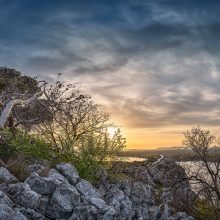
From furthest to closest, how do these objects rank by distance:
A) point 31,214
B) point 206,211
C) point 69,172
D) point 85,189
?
1. point 206,211
2. point 69,172
3. point 85,189
4. point 31,214

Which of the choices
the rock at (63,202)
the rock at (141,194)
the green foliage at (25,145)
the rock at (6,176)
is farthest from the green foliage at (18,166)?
the rock at (141,194)

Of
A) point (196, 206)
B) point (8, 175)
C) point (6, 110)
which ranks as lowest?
point (196, 206)

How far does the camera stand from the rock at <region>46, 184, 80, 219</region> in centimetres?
2194

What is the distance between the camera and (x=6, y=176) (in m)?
23.0

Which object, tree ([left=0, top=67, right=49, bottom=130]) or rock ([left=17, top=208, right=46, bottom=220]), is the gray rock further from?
tree ([left=0, top=67, right=49, bottom=130])

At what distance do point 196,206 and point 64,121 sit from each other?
43.6ft

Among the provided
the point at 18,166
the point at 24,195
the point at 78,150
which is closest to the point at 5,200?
the point at 24,195

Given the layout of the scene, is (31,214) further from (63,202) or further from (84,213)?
(84,213)

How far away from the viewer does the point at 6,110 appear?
2916cm

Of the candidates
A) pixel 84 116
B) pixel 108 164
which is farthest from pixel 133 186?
pixel 84 116

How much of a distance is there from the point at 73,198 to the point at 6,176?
3.51m

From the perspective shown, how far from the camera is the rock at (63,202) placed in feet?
72.0

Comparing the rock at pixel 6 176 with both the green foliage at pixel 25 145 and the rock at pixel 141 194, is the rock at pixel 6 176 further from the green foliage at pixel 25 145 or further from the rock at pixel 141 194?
the rock at pixel 141 194

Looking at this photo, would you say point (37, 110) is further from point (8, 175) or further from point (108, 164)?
point (8, 175)
